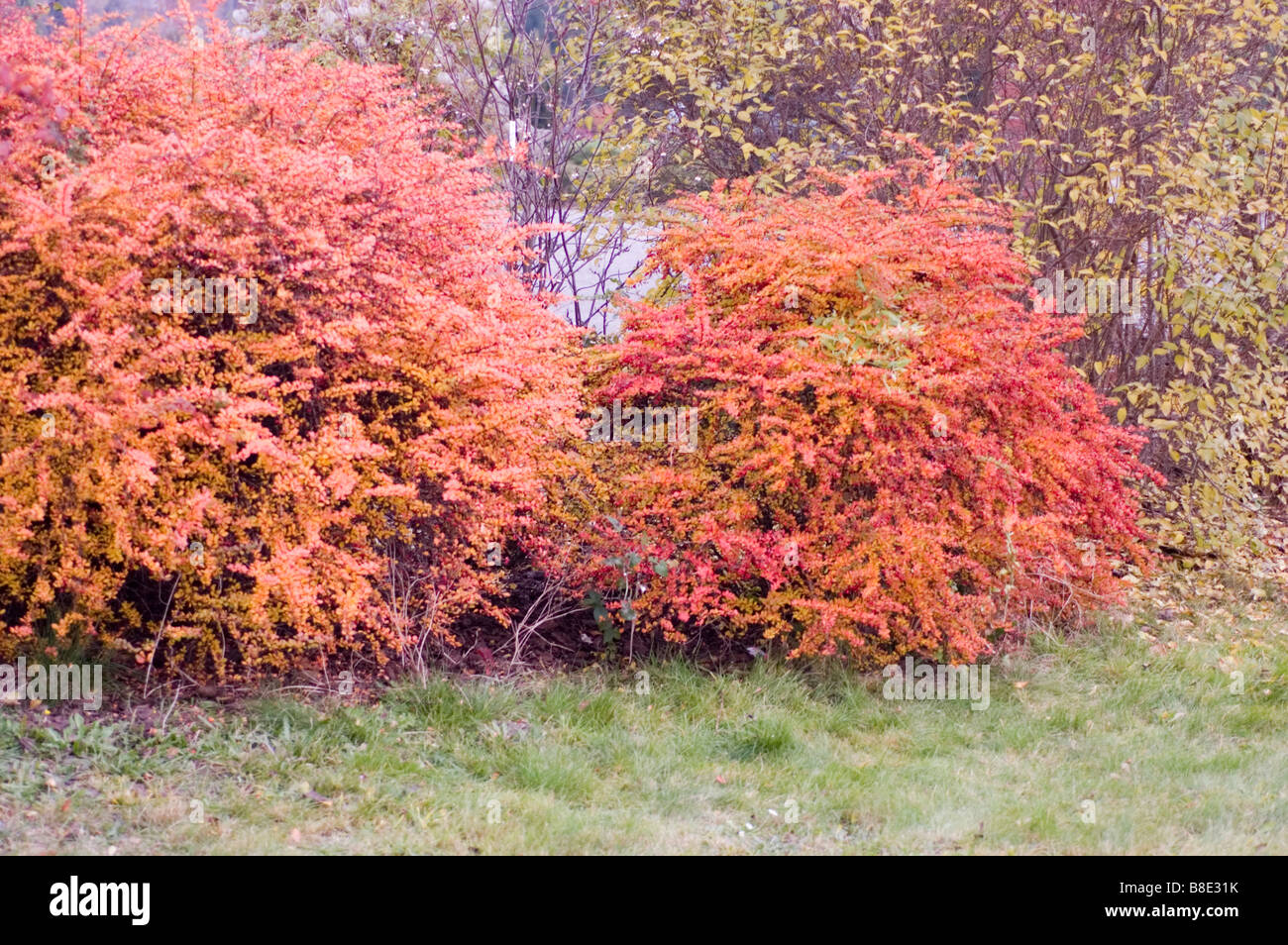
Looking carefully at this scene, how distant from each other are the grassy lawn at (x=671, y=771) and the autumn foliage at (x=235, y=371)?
1.40ft

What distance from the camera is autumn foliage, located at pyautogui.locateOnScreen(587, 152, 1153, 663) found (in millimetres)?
4730

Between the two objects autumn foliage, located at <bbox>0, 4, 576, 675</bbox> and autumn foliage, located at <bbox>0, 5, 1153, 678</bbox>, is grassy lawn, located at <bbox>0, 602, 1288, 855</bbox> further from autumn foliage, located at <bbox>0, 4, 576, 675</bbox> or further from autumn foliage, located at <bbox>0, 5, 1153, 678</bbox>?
autumn foliage, located at <bbox>0, 4, 576, 675</bbox>

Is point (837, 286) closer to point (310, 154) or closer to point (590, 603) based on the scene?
point (590, 603)

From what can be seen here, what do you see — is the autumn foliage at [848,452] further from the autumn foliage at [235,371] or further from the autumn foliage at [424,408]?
the autumn foliage at [235,371]

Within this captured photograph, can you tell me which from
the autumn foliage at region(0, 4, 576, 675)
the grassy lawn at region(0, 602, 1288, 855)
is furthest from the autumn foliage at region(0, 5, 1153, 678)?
the grassy lawn at region(0, 602, 1288, 855)

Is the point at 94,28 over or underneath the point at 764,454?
over

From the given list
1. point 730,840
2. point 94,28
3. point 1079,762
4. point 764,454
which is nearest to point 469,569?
point 764,454

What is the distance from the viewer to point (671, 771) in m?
4.05

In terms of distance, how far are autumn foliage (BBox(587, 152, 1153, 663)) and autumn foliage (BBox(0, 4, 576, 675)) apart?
0.63 metres

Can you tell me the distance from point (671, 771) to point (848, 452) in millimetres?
1580

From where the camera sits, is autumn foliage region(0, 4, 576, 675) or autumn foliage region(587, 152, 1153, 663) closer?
autumn foliage region(0, 4, 576, 675)

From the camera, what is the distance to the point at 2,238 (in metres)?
4.01

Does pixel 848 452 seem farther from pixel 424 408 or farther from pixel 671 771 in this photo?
pixel 424 408

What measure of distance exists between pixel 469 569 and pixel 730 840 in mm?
1611
